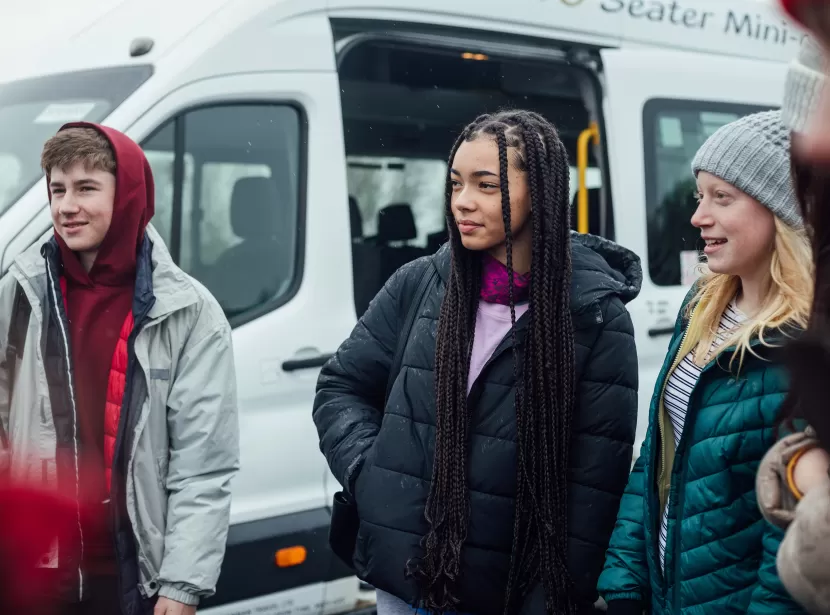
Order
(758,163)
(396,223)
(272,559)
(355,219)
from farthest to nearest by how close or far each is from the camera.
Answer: (396,223) < (355,219) < (272,559) < (758,163)

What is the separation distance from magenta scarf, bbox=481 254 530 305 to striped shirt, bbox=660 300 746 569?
35 centimetres

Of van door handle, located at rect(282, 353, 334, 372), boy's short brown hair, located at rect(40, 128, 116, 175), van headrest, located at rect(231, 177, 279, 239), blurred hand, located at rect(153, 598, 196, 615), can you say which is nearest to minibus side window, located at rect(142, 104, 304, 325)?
van headrest, located at rect(231, 177, 279, 239)

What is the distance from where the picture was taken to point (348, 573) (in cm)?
360

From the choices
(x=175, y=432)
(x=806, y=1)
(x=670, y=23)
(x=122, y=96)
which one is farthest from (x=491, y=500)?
(x=670, y=23)

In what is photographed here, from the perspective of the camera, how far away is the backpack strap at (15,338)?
2.34 meters

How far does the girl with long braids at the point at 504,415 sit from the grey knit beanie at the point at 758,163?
0.34m

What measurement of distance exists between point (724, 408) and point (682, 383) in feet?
0.63

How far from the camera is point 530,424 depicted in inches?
80.0

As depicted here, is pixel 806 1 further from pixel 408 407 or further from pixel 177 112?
pixel 177 112

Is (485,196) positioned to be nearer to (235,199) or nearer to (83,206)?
(83,206)

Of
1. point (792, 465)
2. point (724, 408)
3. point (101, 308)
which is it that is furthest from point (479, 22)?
point (792, 465)

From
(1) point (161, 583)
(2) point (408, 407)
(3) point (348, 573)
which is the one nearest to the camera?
(2) point (408, 407)

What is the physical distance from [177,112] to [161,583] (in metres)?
1.64

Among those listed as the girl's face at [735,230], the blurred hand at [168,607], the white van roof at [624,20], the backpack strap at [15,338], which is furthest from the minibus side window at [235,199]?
the girl's face at [735,230]
